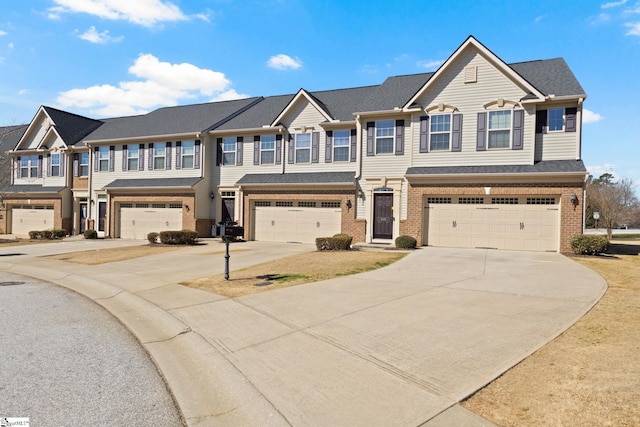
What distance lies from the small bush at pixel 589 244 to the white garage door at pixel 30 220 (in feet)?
117

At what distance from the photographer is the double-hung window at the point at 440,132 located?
19578 mm

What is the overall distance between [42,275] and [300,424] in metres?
13.7

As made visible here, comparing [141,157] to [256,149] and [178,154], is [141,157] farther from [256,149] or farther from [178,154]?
[256,149]

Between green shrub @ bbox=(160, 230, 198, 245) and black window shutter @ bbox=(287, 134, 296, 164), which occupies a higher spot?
black window shutter @ bbox=(287, 134, 296, 164)

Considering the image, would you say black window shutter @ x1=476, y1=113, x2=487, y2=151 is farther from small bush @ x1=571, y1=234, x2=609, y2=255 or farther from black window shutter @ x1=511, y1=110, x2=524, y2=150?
small bush @ x1=571, y1=234, x2=609, y2=255

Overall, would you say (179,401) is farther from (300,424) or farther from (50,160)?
(50,160)

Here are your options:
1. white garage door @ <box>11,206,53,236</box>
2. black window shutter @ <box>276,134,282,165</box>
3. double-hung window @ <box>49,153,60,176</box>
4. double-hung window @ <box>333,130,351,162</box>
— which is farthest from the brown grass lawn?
double-hung window @ <box>49,153,60,176</box>

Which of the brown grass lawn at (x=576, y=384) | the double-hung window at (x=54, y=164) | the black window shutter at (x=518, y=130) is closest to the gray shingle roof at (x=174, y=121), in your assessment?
the double-hung window at (x=54, y=164)

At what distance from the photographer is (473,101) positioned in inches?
750

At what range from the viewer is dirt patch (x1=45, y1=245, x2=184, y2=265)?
16.5 metres

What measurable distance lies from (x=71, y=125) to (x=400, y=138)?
28.7 m

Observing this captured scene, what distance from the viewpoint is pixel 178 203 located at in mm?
26047

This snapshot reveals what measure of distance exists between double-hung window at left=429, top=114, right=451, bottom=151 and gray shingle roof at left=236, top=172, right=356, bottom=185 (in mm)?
4591

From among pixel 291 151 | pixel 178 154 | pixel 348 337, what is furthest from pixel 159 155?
pixel 348 337
